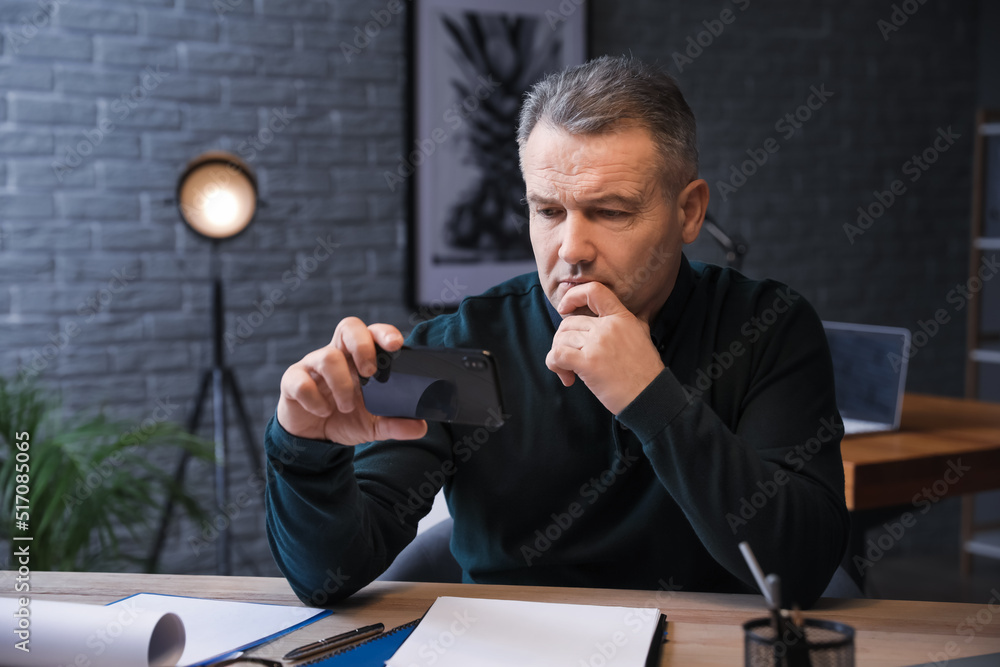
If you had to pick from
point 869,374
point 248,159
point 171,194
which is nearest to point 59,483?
point 171,194

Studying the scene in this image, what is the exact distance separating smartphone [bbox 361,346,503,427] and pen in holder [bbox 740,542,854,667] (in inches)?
13.6

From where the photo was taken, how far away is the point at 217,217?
8.59 ft

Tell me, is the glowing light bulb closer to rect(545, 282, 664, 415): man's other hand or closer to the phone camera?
rect(545, 282, 664, 415): man's other hand

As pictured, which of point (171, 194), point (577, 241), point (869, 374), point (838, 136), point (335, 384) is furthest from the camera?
point (838, 136)

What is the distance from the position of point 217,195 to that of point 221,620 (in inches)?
69.6

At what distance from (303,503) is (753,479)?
0.53 metres

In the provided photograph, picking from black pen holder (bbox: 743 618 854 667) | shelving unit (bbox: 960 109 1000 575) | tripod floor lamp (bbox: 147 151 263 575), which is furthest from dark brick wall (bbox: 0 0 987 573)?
black pen holder (bbox: 743 618 854 667)

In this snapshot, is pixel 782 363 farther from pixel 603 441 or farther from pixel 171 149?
pixel 171 149

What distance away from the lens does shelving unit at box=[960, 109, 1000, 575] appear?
400cm

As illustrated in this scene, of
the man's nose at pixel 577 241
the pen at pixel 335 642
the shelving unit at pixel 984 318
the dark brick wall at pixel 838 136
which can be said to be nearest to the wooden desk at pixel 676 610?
the pen at pixel 335 642

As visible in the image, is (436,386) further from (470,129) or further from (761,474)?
(470,129)

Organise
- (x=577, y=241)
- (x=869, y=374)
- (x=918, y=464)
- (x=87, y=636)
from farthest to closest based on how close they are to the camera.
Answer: (x=869, y=374) → (x=918, y=464) → (x=577, y=241) → (x=87, y=636)

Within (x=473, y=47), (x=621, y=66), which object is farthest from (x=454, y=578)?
(x=473, y=47)

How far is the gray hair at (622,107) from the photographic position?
1244mm
